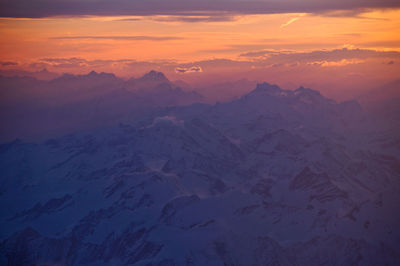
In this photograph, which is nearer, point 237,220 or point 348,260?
point 348,260

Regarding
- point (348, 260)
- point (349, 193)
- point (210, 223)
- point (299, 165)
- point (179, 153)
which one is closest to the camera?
point (348, 260)

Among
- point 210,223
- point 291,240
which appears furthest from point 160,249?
point 291,240

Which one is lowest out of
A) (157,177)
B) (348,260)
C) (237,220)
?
(348,260)

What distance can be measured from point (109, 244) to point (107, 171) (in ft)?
175

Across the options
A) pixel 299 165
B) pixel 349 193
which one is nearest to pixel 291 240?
pixel 349 193

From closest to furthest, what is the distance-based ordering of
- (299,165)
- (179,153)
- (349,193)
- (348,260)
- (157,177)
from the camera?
1. (348,260)
2. (349,193)
3. (157,177)
4. (299,165)
5. (179,153)

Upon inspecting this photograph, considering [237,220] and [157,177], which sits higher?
[157,177]

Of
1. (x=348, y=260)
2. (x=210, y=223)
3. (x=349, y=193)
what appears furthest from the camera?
(x=349, y=193)

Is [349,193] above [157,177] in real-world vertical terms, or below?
below

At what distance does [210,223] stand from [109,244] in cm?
3498

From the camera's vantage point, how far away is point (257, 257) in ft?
399

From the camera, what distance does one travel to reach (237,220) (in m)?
138

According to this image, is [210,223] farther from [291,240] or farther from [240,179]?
[240,179]

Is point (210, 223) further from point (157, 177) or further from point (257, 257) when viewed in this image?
point (157, 177)
